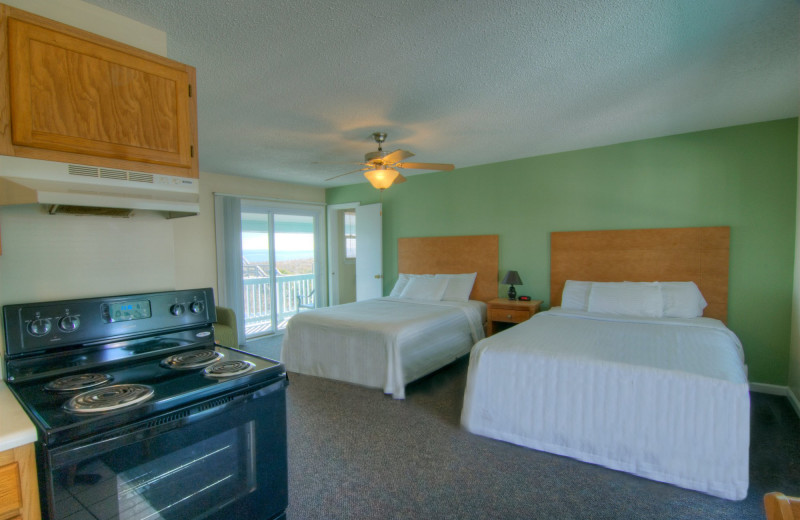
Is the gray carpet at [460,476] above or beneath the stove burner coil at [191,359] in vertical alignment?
beneath

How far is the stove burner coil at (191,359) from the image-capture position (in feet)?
4.70

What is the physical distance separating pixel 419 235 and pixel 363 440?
332cm

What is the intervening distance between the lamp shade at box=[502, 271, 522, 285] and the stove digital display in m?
3.56

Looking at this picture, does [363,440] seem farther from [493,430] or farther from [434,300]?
[434,300]

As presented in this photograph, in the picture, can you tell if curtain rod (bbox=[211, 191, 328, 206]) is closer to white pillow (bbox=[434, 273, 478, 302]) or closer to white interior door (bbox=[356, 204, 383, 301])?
white interior door (bbox=[356, 204, 383, 301])

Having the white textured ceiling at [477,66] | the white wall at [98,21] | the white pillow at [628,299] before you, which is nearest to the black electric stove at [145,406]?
the white wall at [98,21]

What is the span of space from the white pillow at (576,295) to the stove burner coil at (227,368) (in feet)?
10.9

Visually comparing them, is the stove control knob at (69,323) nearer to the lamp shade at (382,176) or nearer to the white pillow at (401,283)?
the lamp shade at (382,176)

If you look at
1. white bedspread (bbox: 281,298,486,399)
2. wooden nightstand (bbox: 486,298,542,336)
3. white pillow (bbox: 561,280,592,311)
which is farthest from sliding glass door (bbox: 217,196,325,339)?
white pillow (bbox: 561,280,592,311)

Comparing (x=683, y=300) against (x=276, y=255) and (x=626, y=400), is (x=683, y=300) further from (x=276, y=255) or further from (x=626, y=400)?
(x=276, y=255)

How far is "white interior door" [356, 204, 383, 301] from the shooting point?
5.68 metres

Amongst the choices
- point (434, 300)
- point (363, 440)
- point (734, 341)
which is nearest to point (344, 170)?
point (434, 300)

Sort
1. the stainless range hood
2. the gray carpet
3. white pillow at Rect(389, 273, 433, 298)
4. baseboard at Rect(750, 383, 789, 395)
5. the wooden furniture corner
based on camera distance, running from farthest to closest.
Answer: white pillow at Rect(389, 273, 433, 298)
baseboard at Rect(750, 383, 789, 395)
the gray carpet
the stainless range hood
the wooden furniture corner

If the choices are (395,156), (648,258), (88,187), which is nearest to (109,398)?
(88,187)
